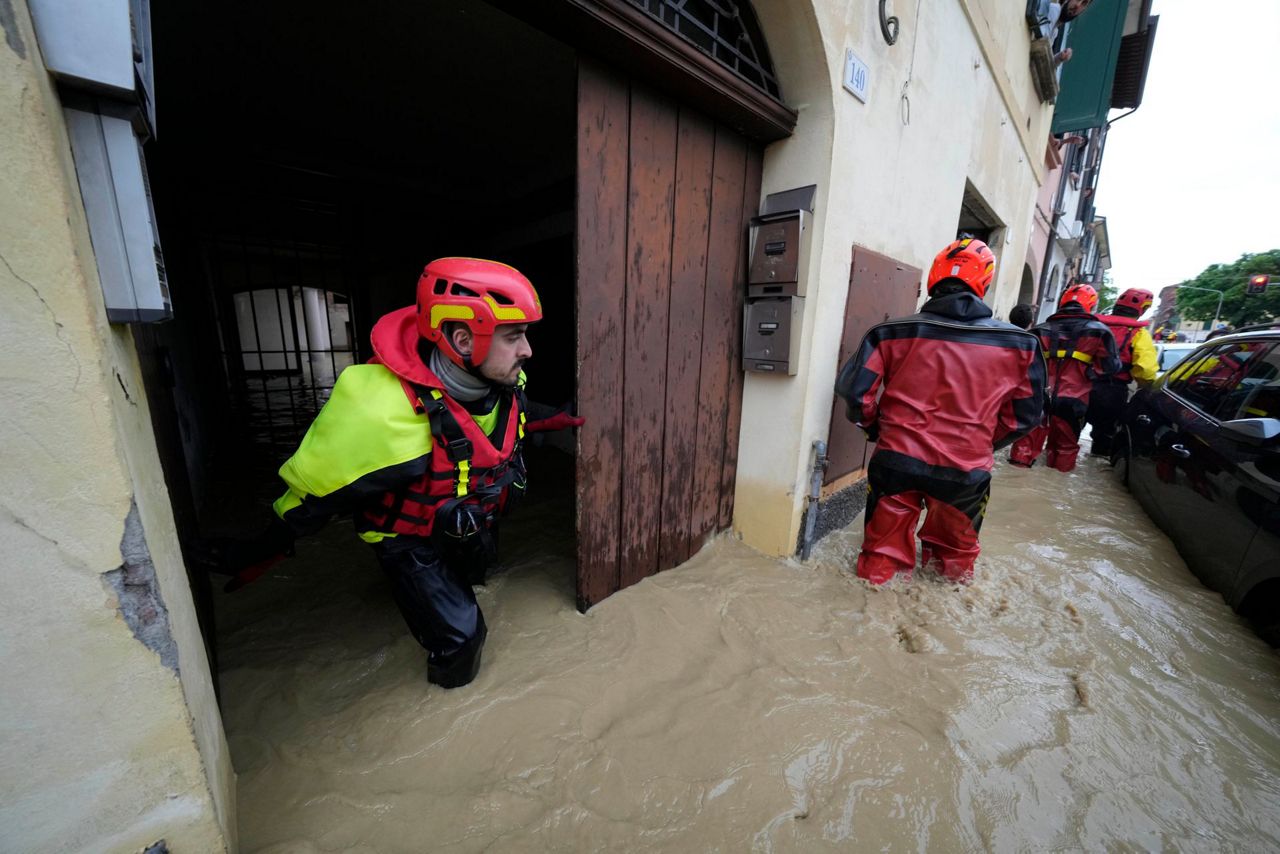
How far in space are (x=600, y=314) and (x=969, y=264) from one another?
6.48 feet

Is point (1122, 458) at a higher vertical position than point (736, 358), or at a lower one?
lower

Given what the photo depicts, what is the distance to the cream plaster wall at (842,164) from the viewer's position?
2420mm

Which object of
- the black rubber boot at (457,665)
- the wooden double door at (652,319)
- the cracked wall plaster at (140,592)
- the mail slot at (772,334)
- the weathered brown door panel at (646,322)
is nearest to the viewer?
the cracked wall plaster at (140,592)

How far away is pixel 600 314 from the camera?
6.91ft

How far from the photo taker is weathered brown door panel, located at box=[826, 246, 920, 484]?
9.72 ft

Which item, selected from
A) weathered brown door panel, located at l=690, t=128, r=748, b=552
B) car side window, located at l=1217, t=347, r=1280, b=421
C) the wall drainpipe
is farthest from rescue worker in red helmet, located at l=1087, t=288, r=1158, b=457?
weathered brown door panel, located at l=690, t=128, r=748, b=552

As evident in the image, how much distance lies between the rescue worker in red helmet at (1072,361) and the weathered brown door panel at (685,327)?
3985 mm

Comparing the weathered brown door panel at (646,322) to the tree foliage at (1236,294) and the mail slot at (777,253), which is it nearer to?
the mail slot at (777,253)

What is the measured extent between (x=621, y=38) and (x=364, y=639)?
9.24 ft

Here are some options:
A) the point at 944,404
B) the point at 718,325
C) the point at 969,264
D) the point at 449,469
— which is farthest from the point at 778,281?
the point at 449,469

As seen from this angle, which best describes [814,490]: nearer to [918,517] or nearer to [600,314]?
[918,517]

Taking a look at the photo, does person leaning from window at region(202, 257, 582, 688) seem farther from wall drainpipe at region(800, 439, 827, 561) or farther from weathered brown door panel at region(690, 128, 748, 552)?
wall drainpipe at region(800, 439, 827, 561)

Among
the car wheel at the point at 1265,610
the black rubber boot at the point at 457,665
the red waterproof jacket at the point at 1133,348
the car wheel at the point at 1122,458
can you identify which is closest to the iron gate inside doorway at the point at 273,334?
the black rubber boot at the point at 457,665

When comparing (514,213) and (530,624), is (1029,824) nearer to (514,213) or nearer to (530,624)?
(530,624)
